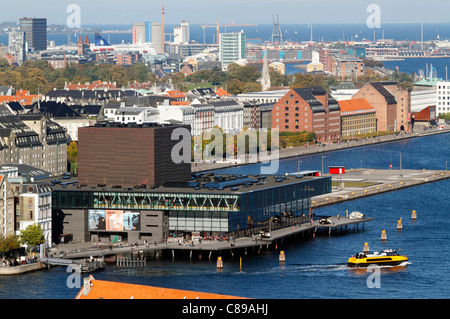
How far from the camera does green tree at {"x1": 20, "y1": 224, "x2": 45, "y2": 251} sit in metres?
79.1

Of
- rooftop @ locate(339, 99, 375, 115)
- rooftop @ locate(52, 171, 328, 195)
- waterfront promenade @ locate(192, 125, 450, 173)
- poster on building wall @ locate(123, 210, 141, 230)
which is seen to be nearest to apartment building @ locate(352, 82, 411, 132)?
rooftop @ locate(339, 99, 375, 115)

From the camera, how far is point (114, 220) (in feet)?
276

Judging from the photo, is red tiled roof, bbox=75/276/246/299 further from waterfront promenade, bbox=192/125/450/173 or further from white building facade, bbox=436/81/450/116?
white building facade, bbox=436/81/450/116

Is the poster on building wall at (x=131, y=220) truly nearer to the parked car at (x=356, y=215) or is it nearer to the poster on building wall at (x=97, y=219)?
the poster on building wall at (x=97, y=219)

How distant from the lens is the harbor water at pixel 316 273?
6988 centimetres

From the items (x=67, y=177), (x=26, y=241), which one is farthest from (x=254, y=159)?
(x=26, y=241)

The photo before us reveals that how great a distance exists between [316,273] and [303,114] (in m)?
83.3

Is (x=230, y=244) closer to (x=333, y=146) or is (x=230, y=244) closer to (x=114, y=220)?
(x=114, y=220)

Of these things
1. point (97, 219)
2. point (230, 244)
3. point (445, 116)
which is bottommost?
point (230, 244)

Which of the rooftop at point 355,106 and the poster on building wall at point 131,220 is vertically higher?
the rooftop at point 355,106

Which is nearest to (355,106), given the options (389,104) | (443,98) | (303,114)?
(389,104)

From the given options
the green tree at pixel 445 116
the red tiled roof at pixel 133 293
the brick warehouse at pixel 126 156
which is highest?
the green tree at pixel 445 116

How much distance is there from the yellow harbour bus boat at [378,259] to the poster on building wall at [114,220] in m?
15.1

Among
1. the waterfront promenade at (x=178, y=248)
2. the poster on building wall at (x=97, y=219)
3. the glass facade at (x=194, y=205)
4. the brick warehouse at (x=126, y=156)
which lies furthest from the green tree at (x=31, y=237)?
the brick warehouse at (x=126, y=156)
